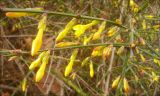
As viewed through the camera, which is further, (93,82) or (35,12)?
(93,82)

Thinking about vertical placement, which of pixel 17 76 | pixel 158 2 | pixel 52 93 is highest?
pixel 158 2

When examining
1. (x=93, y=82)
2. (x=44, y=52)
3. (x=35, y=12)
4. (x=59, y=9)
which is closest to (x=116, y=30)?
(x=44, y=52)

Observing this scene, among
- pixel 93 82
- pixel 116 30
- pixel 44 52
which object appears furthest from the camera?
pixel 93 82

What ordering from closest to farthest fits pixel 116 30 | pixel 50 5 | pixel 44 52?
pixel 44 52, pixel 116 30, pixel 50 5

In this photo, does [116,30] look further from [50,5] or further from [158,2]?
[50,5]

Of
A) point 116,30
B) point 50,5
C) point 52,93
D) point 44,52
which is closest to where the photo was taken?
point 44,52

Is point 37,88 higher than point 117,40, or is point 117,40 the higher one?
point 117,40

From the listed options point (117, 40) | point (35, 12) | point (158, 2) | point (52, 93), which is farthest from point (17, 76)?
point (35, 12)

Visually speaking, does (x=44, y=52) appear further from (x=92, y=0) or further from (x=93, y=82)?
(x=92, y=0)

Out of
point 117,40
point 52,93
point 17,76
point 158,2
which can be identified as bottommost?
point 52,93
